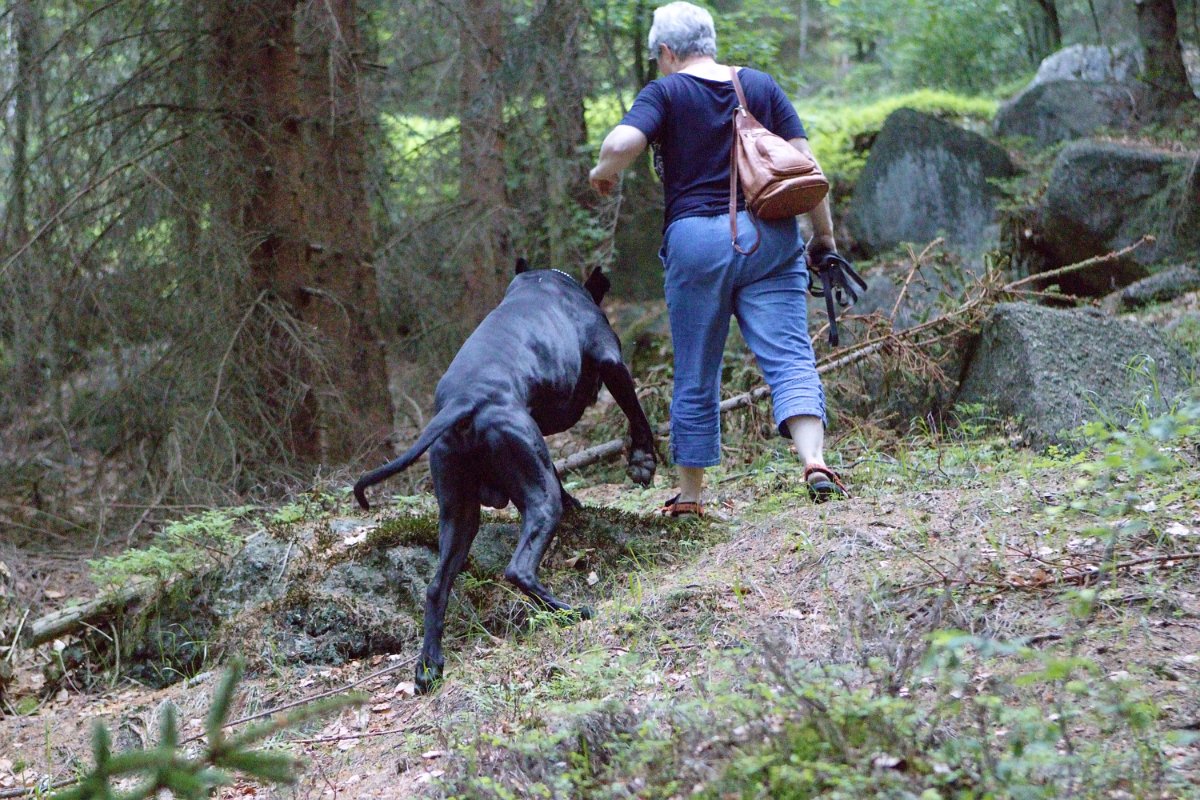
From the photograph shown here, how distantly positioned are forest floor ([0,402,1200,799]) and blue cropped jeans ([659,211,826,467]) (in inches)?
20.3

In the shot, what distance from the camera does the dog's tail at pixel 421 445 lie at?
4.21m

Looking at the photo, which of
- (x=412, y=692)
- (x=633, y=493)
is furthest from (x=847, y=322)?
(x=412, y=692)

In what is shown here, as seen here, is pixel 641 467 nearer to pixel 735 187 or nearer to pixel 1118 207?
pixel 735 187

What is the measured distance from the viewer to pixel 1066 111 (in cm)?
1303

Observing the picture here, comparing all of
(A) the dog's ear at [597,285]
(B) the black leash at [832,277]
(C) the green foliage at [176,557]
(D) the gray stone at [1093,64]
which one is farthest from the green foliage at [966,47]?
(C) the green foliage at [176,557]

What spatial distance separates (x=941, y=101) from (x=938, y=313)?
9.19 m

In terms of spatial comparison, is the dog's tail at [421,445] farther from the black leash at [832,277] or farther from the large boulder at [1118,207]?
the large boulder at [1118,207]

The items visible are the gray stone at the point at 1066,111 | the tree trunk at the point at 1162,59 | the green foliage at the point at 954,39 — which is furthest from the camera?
the green foliage at the point at 954,39

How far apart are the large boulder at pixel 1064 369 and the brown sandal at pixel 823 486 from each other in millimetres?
1673

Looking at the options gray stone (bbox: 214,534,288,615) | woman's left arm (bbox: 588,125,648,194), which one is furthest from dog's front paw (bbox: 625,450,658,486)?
gray stone (bbox: 214,534,288,615)

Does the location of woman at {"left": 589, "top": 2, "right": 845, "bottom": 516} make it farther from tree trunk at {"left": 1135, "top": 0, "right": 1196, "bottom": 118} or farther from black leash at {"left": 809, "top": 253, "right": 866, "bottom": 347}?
tree trunk at {"left": 1135, "top": 0, "right": 1196, "bottom": 118}

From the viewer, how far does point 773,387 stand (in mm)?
5203

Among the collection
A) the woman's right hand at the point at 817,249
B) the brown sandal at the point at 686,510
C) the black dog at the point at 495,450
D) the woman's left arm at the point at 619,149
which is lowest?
the brown sandal at the point at 686,510

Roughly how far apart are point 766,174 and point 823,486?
4.87ft
